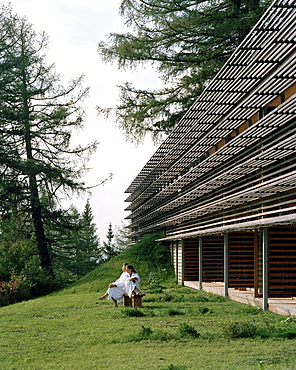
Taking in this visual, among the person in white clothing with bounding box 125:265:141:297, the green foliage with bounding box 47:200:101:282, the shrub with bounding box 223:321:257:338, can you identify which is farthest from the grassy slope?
the green foliage with bounding box 47:200:101:282

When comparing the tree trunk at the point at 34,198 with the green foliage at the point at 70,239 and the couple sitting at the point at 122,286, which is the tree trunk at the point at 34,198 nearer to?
Answer: the green foliage at the point at 70,239

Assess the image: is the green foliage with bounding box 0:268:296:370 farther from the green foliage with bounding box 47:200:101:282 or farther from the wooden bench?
the green foliage with bounding box 47:200:101:282

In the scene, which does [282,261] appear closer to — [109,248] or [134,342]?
[134,342]

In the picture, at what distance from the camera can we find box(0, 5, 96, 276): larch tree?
107 ft

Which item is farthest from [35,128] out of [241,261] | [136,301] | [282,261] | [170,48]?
[282,261]

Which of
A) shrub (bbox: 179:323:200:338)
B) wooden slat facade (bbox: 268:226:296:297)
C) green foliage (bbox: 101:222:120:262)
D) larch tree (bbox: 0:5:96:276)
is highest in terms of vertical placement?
larch tree (bbox: 0:5:96:276)

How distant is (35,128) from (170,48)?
42.3 feet

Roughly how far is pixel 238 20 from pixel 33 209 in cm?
1826

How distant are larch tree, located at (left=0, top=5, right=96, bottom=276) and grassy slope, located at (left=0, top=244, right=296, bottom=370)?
19060 millimetres

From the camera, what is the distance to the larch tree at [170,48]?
2194 cm

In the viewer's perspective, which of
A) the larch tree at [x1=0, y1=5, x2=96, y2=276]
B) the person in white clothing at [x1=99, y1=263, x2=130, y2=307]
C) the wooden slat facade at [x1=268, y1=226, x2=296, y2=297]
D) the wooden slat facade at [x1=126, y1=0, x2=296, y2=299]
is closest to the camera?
the wooden slat facade at [x1=126, y1=0, x2=296, y2=299]

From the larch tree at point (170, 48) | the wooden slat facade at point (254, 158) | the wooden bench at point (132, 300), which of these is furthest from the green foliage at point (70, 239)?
the wooden bench at point (132, 300)

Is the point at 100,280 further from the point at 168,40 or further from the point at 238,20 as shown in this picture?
the point at 238,20

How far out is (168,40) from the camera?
2441 cm
